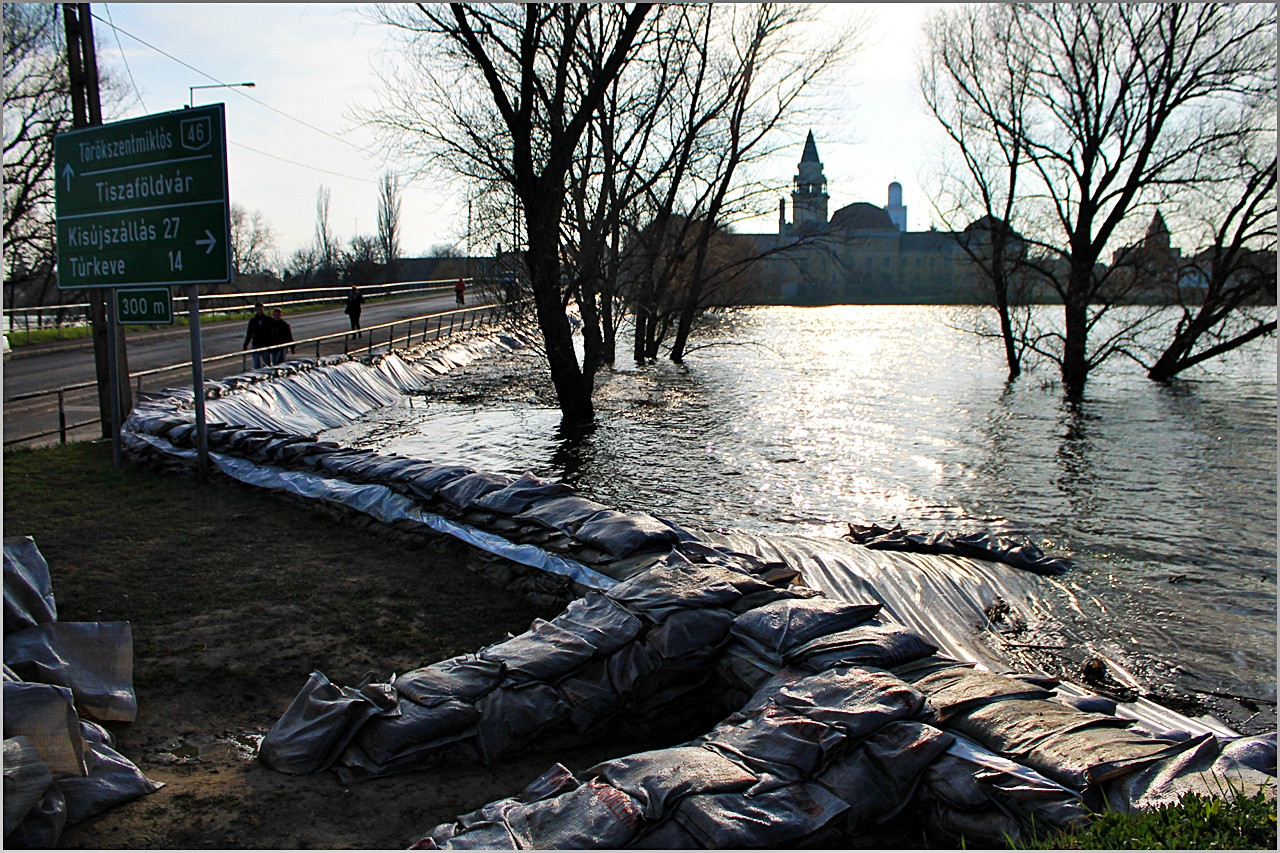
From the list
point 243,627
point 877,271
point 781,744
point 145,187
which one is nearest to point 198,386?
point 145,187

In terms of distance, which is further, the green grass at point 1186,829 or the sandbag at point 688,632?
the sandbag at point 688,632

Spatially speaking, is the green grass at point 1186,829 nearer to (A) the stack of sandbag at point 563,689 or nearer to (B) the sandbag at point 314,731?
(A) the stack of sandbag at point 563,689

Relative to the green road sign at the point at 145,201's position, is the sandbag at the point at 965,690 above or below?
below

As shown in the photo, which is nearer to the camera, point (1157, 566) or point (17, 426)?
point (1157, 566)

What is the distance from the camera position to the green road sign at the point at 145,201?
29.6 ft

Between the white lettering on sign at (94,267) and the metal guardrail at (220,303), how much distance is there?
20.7 ft

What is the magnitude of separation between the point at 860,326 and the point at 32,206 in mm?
54118

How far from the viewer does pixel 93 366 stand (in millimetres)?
20734

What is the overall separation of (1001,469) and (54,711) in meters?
14.0

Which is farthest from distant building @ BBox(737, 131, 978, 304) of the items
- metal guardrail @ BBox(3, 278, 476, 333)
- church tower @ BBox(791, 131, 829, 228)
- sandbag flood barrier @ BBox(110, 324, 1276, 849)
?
sandbag flood barrier @ BBox(110, 324, 1276, 849)

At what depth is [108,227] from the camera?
31.6 feet

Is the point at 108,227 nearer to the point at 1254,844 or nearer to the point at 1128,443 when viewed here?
the point at 1254,844

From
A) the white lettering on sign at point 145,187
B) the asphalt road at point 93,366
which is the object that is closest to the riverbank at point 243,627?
the white lettering on sign at point 145,187

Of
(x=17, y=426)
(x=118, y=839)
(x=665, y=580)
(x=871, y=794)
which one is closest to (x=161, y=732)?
(x=118, y=839)
